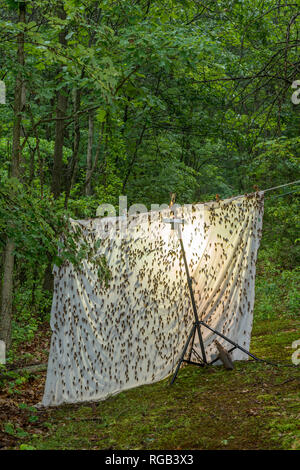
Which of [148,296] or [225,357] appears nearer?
[225,357]

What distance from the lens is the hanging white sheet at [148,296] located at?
5252 millimetres

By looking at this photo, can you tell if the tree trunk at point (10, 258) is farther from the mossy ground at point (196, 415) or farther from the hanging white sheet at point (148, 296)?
the mossy ground at point (196, 415)

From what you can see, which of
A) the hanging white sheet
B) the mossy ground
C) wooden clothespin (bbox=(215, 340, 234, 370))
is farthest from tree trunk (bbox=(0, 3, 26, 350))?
wooden clothespin (bbox=(215, 340, 234, 370))

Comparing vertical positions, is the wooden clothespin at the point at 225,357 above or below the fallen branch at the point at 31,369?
above

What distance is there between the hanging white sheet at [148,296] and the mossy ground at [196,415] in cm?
29

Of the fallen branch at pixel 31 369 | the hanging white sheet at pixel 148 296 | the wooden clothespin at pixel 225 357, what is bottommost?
the fallen branch at pixel 31 369

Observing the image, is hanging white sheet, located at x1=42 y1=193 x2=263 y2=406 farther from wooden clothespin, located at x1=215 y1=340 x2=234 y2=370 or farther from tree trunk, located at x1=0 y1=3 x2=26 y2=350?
tree trunk, located at x1=0 y1=3 x2=26 y2=350

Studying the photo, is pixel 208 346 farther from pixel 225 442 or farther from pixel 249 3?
pixel 249 3

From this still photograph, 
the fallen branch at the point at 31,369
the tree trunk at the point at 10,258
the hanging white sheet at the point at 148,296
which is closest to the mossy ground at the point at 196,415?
the hanging white sheet at the point at 148,296

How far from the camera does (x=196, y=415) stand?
416cm

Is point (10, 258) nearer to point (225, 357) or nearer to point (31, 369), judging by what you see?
point (31, 369)

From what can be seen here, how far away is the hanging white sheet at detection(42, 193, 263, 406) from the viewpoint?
525 cm

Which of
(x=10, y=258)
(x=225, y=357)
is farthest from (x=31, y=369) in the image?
(x=225, y=357)

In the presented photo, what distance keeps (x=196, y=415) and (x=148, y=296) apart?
1.77m
